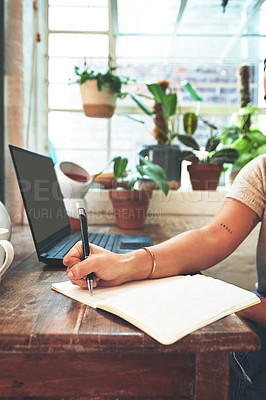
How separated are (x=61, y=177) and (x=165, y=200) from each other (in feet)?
2.10

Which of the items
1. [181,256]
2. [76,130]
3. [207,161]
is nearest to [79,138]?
[76,130]

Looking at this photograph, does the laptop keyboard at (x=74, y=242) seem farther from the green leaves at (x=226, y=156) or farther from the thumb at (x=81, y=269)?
the green leaves at (x=226, y=156)

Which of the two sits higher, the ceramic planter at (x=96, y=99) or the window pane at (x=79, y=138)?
the ceramic planter at (x=96, y=99)

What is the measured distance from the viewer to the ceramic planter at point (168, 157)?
1897mm

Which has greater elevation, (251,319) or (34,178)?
(34,178)

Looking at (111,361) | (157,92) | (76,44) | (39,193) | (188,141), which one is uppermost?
(76,44)

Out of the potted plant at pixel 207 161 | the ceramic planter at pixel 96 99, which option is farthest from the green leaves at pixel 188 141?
the ceramic planter at pixel 96 99

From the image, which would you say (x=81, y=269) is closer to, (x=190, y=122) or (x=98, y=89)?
(x=98, y=89)

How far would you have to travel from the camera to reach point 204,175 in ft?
6.28

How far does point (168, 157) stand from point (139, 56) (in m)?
0.70

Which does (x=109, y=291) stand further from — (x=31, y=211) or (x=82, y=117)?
(x=82, y=117)

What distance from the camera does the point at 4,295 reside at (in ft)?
2.19

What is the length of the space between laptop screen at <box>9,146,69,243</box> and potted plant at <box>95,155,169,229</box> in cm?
28

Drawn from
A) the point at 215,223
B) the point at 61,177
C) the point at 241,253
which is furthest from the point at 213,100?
the point at 215,223
